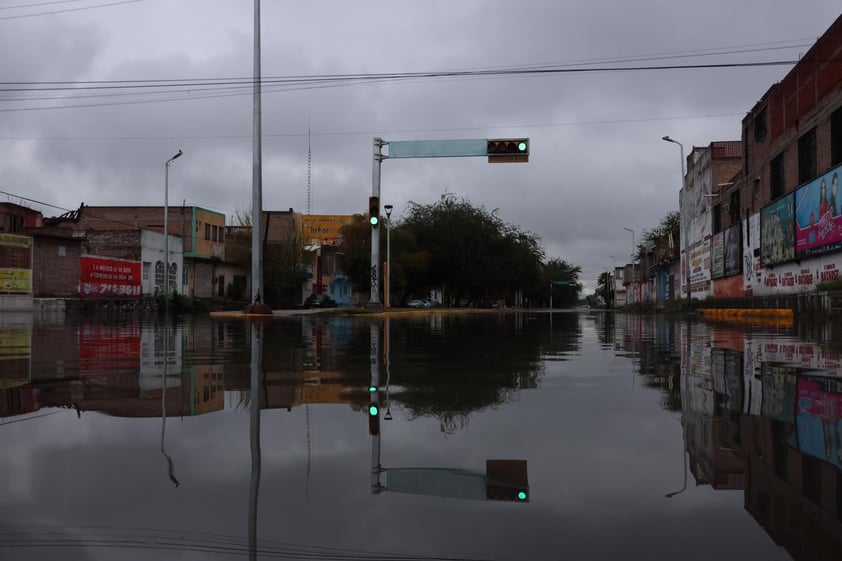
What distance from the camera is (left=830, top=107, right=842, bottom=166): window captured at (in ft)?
82.5

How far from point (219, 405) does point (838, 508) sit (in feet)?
12.8

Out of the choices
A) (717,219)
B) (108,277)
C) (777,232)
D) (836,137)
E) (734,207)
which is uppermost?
(836,137)

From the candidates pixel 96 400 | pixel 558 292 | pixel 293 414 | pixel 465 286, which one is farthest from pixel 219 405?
pixel 558 292

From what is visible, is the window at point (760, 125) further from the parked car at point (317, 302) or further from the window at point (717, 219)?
the parked car at point (317, 302)

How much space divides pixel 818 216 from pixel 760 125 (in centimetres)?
1174

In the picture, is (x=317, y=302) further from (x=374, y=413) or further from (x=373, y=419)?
(x=373, y=419)

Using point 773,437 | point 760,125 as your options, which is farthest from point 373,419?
point 760,125

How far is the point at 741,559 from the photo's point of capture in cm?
231

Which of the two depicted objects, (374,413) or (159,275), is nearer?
(374,413)

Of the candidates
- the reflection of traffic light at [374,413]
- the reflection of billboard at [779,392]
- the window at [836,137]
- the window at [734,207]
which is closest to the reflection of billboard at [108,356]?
the reflection of traffic light at [374,413]

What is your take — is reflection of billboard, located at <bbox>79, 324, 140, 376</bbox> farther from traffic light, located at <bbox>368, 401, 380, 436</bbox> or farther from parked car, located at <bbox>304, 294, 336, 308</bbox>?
parked car, located at <bbox>304, 294, 336, 308</bbox>

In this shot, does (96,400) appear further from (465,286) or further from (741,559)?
(465,286)

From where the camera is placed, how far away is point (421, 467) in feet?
11.1

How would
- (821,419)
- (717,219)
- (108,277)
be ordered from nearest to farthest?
(821,419) < (717,219) < (108,277)
